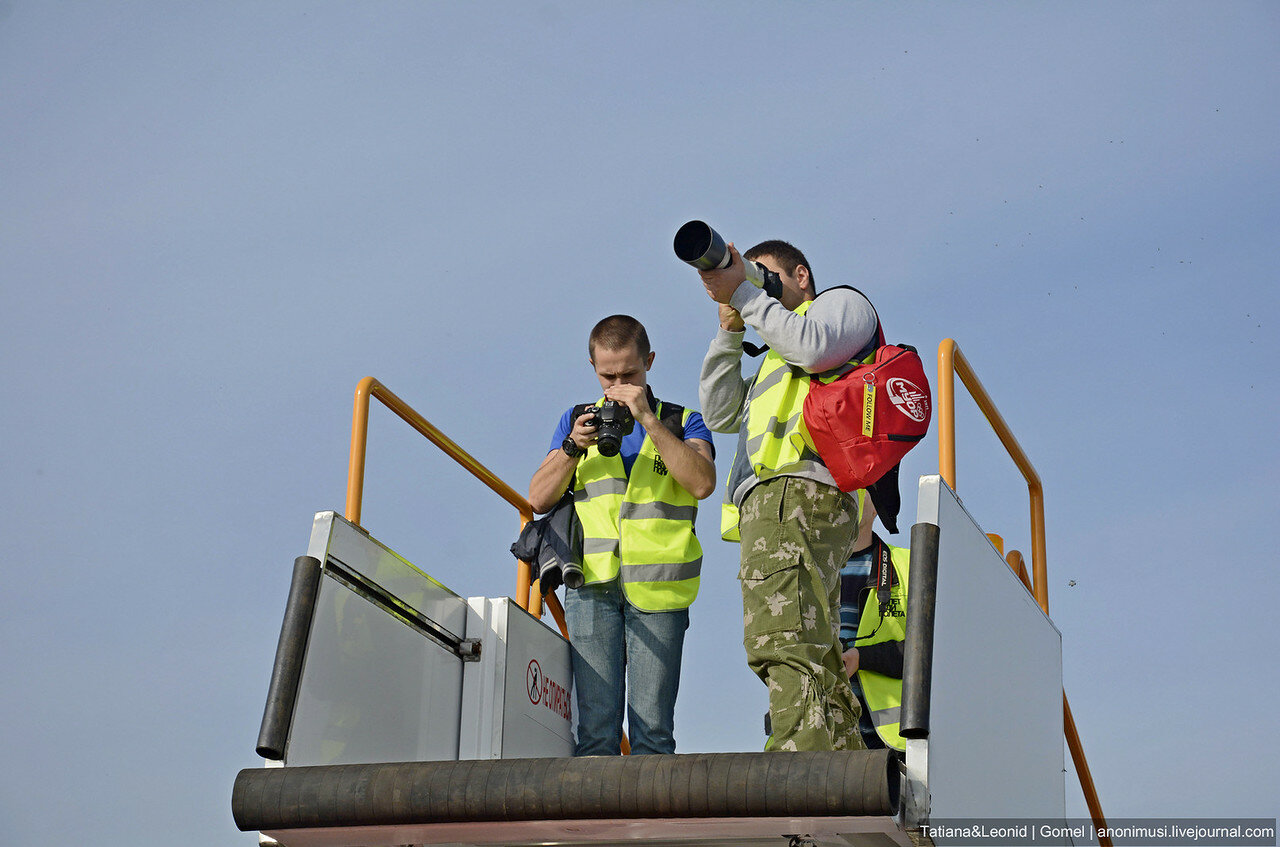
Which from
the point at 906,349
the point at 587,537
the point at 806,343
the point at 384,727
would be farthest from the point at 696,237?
the point at 384,727

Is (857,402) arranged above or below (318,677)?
above

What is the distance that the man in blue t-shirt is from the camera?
461 centimetres

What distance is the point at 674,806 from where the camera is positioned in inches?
118

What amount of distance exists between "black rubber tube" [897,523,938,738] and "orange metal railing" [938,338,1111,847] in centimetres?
32

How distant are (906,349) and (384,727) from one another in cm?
191

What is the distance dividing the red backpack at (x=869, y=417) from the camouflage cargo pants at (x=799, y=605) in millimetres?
143

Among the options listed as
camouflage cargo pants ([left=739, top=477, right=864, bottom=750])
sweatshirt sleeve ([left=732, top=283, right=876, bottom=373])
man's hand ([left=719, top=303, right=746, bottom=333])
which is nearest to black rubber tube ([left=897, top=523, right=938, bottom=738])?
camouflage cargo pants ([left=739, top=477, right=864, bottom=750])

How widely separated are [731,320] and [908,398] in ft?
2.25

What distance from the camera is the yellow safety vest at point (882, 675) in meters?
4.98

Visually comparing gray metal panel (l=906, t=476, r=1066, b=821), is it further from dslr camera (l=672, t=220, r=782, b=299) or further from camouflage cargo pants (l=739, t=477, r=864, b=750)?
dslr camera (l=672, t=220, r=782, b=299)

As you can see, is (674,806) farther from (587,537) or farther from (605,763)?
(587,537)

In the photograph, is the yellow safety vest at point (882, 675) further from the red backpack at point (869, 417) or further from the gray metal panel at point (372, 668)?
the gray metal panel at point (372, 668)

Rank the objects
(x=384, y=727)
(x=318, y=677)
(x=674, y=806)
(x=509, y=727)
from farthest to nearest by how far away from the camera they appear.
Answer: (x=509, y=727)
(x=384, y=727)
(x=318, y=677)
(x=674, y=806)

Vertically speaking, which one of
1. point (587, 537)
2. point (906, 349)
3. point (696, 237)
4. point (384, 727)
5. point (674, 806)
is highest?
point (696, 237)
